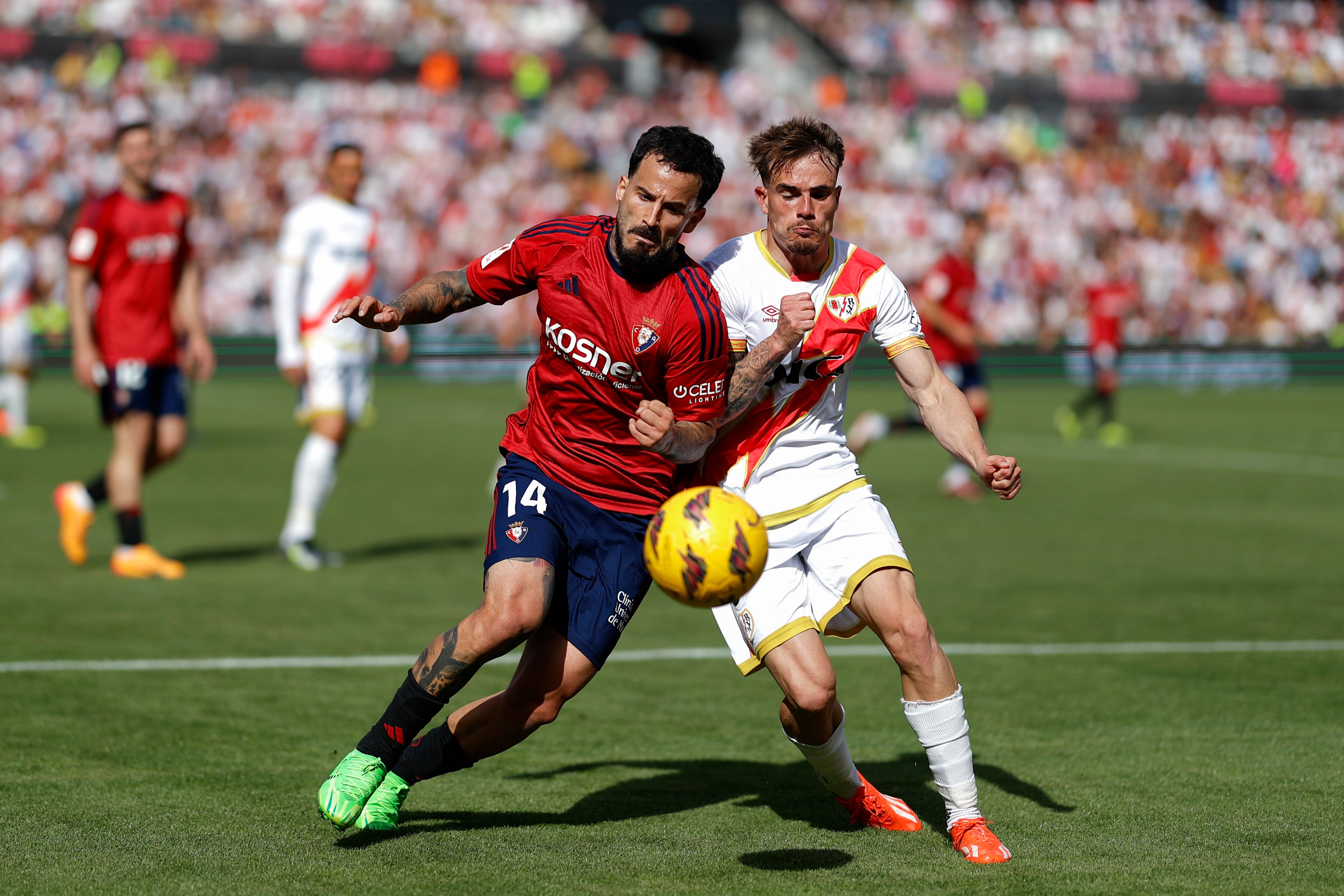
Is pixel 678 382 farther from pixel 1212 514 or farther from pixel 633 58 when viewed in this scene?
pixel 633 58

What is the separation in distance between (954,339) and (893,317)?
9.25m

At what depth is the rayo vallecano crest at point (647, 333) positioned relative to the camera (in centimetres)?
458

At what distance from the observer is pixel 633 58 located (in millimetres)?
36438

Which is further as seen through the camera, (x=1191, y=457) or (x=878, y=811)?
(x=1191, y=457)

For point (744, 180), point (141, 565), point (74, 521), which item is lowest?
point (141, 565)

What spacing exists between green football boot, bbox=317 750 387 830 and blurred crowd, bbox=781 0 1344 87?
3634 cm

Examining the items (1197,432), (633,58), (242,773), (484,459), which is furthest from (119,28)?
(242,773)

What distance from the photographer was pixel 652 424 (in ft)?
14.3

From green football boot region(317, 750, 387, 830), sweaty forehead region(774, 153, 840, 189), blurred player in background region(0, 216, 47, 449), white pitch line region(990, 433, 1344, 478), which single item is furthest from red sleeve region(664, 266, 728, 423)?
blurred player in background region(0, 216, 47, 449)

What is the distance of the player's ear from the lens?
461 cm

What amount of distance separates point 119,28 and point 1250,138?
2836cm

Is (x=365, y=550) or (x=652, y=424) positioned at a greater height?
(x=652, y=424)

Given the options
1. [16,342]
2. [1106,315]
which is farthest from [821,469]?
[1106,315]

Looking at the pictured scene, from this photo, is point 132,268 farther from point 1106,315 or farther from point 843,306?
point 1106,315
